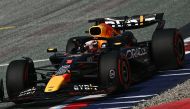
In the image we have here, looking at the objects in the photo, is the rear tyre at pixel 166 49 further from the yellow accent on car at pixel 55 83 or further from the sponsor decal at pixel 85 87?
the yellow accent on car at pixel 55 83

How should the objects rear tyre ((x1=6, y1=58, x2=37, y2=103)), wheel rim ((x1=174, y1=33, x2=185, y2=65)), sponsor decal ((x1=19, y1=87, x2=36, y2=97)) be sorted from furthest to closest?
wheel rim ((x1=174, y1=33, x2=185, y2=65)) < rear tyre ((x1=6, y1=58, x2=37, y2=103)) < sponsor decal ((x1=19, y1=87, x2=36, y2=97))

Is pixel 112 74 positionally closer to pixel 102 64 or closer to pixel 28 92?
pixel 102 64

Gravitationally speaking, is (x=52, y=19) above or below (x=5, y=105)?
above

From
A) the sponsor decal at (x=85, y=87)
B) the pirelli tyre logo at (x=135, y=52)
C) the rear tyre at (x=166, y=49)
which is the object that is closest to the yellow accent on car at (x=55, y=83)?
the sponsor decal at (x=85, y=87)

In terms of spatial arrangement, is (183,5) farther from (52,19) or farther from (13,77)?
(13,77)

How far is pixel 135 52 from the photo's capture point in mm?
12180

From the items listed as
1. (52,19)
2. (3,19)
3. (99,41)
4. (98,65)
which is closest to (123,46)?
(99,41)

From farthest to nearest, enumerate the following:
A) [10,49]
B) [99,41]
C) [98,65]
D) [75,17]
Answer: [75,17], [10,49], [99,41], [98,65]

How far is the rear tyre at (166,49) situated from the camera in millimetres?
12266

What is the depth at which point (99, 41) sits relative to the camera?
1246 centimetres

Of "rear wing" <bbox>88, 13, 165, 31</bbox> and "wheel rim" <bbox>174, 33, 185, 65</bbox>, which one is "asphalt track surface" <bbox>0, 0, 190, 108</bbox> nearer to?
"rear wing" <bbox>88, 13, 165, 31</bbox>

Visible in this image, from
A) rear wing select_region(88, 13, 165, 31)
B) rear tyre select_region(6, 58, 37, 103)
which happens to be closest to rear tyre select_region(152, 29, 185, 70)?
rear wing select_region(88, 13, 165, 31)

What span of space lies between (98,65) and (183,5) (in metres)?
12.0

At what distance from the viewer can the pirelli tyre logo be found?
469 inches
